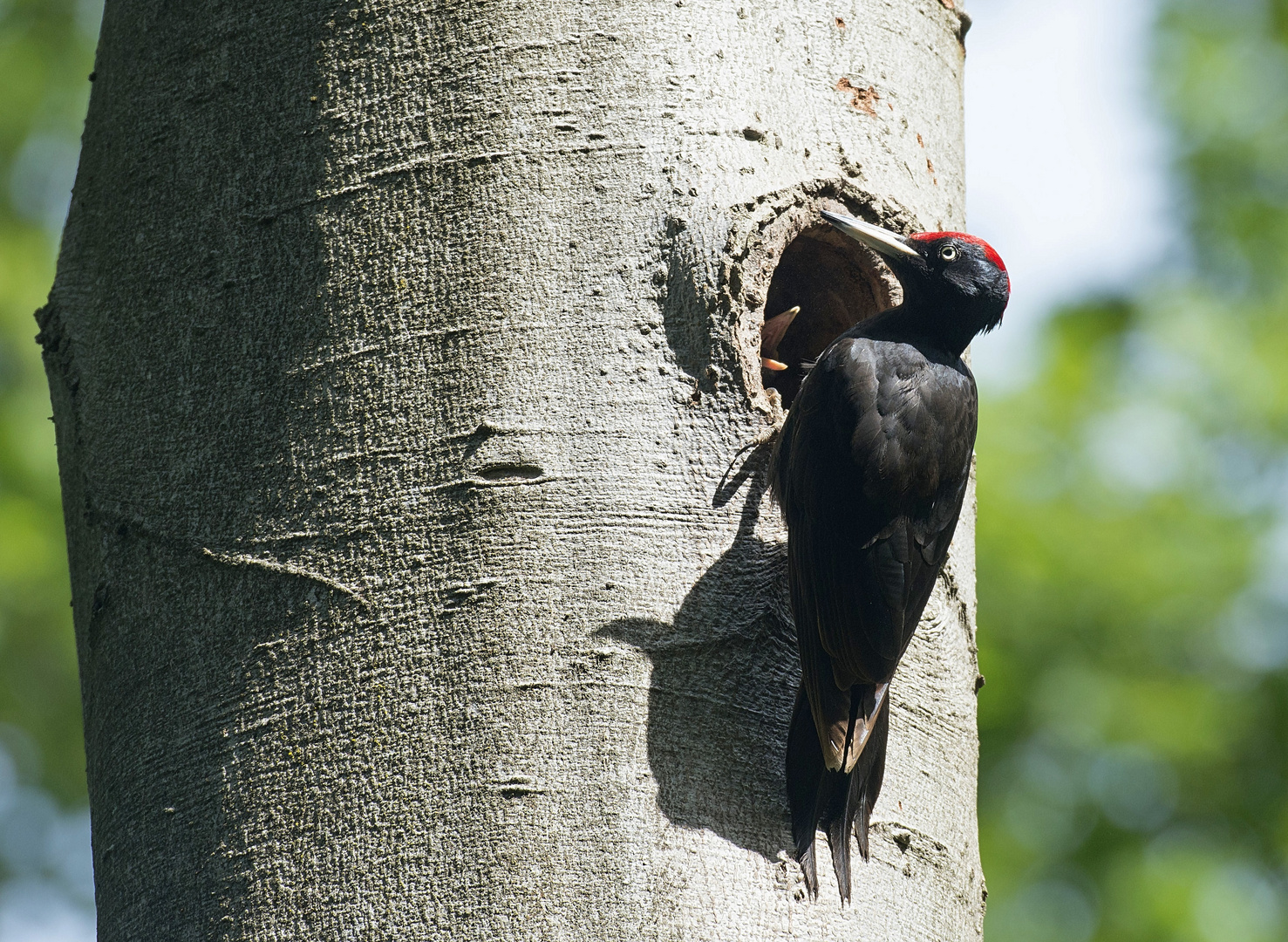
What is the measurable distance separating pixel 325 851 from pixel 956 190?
185cm

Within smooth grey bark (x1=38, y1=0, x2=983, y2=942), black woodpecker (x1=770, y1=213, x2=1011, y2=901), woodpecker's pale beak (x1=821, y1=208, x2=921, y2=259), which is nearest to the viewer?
smooth grey bark (x1=38, y1=0, x2=983, y2=942)

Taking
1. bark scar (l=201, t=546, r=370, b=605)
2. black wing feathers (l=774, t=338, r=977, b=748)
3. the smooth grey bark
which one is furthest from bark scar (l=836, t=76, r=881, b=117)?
bark scar (l=201, t=546, r=370, b=605)

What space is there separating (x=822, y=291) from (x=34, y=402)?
608cm

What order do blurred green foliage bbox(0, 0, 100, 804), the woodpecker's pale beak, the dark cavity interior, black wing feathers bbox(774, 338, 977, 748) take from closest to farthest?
black wing feathers bbox(774, 338, 977, 748)
the woodpecker's pale beak
the dark cavity interior
blurred green foliage bbox(0, 0, 100, 804)

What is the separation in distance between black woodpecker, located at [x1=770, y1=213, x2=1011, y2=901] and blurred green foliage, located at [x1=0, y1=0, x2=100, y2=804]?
18.7 ft

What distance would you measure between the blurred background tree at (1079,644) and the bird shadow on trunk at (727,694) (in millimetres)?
5408

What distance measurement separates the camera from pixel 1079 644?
7684mm

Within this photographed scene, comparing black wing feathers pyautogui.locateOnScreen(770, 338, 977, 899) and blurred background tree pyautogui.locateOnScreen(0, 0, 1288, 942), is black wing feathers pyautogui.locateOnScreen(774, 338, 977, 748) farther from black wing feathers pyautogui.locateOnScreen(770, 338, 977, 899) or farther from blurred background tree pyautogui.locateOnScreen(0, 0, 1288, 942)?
blurred background tree pyautogui.locateOnScreen(0, 0, 1288, 942)

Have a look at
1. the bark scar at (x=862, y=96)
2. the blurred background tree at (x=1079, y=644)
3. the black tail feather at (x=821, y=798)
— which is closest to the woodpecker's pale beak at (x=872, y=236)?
the bark scar at (x=862, y=96)

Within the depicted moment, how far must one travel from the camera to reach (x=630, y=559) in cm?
203

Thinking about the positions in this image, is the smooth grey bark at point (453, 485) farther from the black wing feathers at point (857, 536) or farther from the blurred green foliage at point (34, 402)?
the blurred green foliage at point (34, 402)

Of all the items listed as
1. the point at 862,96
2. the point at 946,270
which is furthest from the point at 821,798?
the point at 946,270

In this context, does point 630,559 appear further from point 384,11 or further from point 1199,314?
point 1199,314

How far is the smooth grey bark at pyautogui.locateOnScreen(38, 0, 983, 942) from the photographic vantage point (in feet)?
6.15
